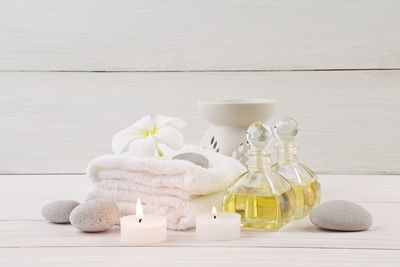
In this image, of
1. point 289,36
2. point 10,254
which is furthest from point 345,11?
point 10,254

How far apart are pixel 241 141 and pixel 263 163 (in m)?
0.21

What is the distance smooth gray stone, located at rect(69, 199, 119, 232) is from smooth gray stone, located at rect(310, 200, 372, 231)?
0.79 ft

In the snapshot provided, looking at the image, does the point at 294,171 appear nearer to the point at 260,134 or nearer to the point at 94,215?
the point at 260,134

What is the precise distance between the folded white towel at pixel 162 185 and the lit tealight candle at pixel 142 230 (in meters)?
0.04

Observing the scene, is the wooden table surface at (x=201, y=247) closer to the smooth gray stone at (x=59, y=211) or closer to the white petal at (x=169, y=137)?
the smooth gray stone at (x=59, y=211)

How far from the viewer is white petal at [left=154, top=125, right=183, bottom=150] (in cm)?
83

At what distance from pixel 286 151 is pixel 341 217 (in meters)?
0.13

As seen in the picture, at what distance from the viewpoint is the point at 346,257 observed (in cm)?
61

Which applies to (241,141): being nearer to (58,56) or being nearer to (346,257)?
(346,257)

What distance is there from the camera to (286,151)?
0.81 meters

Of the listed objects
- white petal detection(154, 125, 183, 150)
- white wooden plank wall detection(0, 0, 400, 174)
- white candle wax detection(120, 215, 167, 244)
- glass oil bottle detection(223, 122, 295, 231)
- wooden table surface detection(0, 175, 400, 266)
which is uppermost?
white wooden plank wall detection(0, 0, 400, 174)

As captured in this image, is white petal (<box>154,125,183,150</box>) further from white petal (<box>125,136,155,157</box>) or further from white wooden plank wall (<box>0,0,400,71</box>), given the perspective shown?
white wooden plank wall (<box>0,0,400,71</box>)

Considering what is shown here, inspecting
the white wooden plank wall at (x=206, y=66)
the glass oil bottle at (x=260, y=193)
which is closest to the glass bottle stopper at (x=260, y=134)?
the glass oil bottle at (x=260, y=193)

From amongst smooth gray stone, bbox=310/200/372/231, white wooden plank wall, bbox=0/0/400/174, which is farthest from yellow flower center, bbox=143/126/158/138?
white wooden plank wall, bbox=0/0/400/174
